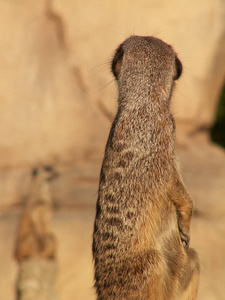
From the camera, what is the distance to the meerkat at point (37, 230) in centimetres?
740

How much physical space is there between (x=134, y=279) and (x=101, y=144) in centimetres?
480

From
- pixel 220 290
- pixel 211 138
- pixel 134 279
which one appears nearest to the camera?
pixel 134 279

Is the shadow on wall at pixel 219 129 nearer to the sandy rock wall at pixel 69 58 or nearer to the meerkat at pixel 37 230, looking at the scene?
the sandy rock wall at pixel 69 58

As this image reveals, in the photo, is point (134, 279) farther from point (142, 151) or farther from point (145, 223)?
point (142, 151)

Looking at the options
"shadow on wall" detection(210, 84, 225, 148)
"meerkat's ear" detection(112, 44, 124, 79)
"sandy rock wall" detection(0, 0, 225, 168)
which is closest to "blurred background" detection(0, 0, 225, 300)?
"sandy rock wall" detection(0, 0, 225, 168)

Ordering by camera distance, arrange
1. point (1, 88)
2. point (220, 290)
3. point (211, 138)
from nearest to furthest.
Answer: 1. point (220, 290)
2. point (1, 88)
3. point (211, 138)

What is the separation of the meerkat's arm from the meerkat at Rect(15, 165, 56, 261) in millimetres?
3520

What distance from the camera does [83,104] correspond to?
8.49 metres

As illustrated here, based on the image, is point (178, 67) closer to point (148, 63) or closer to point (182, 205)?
point (148, 63)

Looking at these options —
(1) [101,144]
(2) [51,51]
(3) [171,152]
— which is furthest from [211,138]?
(3) [171,152]

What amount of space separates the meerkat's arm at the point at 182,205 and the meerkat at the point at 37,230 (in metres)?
3.52

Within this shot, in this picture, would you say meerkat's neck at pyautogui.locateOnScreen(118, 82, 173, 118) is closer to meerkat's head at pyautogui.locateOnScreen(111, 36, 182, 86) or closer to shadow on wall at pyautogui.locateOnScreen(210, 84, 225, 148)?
meerkat's head at pyautogui.locateOnScreen(111, 36, 182, 86)

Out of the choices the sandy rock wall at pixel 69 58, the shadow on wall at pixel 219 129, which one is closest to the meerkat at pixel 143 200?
the sandy rock wall at pixel 69 58

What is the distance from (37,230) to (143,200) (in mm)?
3811
